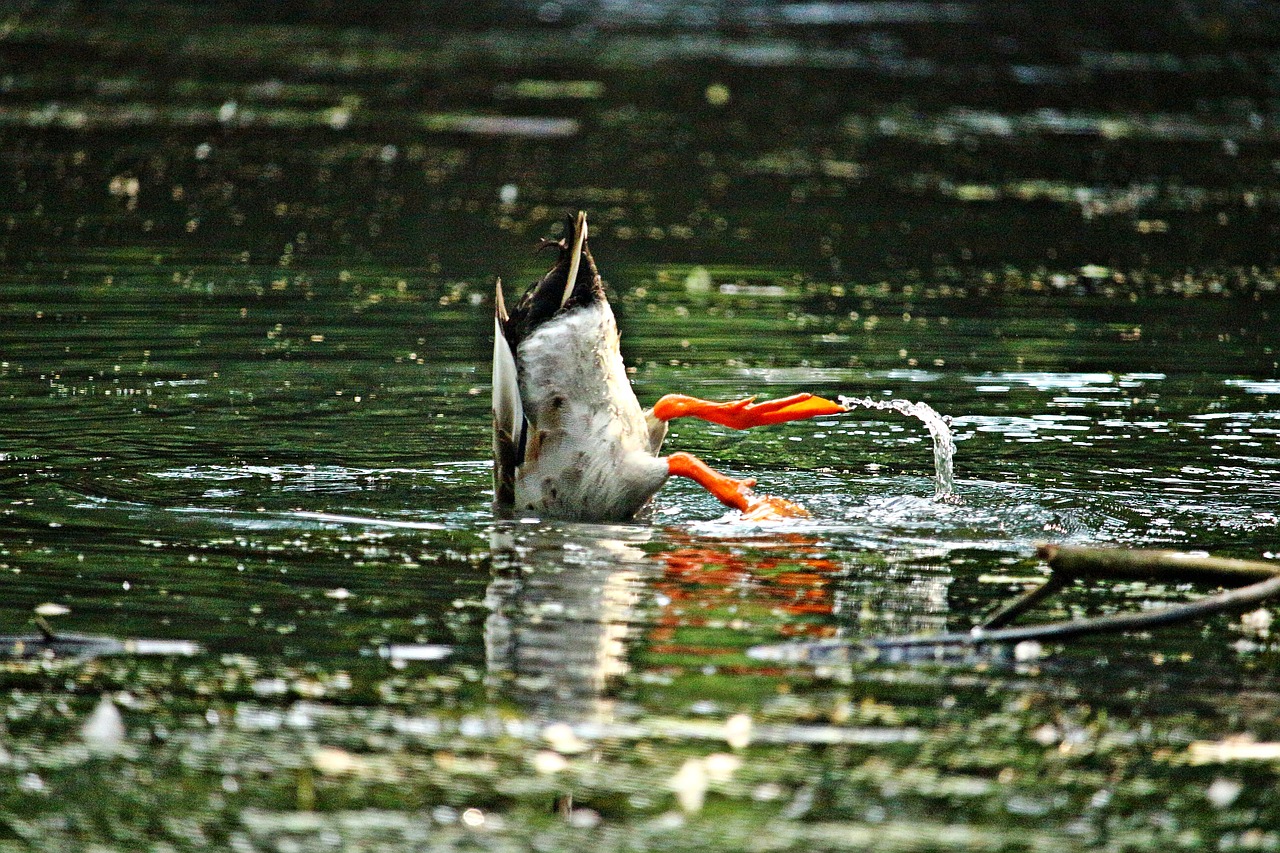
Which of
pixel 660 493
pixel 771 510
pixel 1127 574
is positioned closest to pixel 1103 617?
pixel 1127 574

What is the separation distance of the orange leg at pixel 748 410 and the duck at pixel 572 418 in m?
0.19

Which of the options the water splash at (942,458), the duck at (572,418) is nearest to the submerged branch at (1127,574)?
the duck at (572,418)

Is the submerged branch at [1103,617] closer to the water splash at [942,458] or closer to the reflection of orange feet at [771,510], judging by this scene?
the reflection of orange feet at [771,510]

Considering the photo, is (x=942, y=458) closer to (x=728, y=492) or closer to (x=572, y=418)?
(x=728, y=492)

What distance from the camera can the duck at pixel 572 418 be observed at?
7.14m

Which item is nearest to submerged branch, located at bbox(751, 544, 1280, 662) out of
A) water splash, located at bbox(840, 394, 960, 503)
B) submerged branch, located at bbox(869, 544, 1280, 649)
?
submerged branch, located at bbox(869, 544, 1280, 649)

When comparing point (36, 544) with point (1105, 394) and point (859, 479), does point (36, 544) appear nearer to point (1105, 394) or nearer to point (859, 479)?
point (859, 479)

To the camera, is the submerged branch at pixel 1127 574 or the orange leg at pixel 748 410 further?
the orange leg at pixel 748 410

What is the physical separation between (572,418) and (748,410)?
0.80 m

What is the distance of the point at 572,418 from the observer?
7.15 m

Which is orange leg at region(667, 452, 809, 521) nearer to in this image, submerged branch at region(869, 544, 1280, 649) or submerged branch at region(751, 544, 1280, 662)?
submerged branch at region(751, 544, 1280, 662)

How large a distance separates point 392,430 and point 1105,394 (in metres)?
3.40

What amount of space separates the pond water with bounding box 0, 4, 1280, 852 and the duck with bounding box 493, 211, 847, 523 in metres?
0.17

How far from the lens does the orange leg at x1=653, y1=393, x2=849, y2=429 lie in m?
7.50
